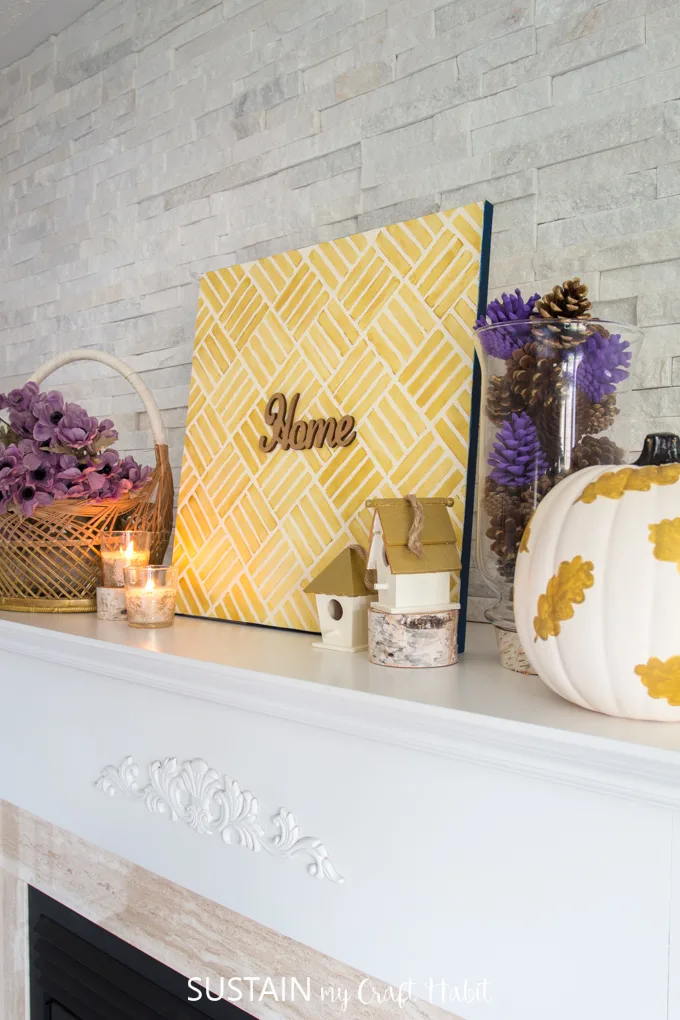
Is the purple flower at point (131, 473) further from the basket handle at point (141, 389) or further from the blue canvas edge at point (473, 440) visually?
the blue canvas edge at point (473, 440)

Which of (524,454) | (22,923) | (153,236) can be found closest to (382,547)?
(524,454)

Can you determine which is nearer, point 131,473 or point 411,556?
point 411,556

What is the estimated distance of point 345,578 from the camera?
0.82 metres

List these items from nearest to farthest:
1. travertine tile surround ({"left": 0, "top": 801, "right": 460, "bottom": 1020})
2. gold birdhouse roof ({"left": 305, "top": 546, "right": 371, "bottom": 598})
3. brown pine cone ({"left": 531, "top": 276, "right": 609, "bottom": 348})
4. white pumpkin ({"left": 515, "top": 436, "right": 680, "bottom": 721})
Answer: white pumpkin ({"left": 515, "top": 436, "right": 680, "bottom": 721})
brown pine cone ({"left": 531, "top": 276, "right": 609, "bottom": 348})
gold birdhouse roof ({"left": 305, "top": 546, "right": 371, "bottom": 598})
travertine tile surround ({"left": 0, "top": 801, "right": 460, "bottom": 1020})

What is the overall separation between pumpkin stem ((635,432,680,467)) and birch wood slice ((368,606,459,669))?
24 cm

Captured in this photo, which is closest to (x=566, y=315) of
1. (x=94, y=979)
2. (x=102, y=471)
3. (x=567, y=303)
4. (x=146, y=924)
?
(x=567, y=303)

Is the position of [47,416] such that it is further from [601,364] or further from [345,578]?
[601,364]

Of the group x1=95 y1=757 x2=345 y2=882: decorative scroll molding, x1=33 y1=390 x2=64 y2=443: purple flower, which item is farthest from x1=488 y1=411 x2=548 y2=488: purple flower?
x1=33 y1=390 x2=64 y2=443: purple flower

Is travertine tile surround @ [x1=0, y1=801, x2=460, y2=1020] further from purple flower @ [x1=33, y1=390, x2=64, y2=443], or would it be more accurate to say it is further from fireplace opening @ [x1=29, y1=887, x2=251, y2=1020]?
purple flower @ [x1=33, y1=390, x2=64, y2=443]

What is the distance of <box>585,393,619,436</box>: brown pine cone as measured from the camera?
2.28ft

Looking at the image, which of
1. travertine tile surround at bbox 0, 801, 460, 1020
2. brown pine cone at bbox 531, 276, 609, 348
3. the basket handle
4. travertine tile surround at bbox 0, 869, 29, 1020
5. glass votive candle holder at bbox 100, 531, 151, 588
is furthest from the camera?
travertine tile surround at bbox 0, 869, 29, 1020

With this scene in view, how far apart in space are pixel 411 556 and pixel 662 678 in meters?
0.27

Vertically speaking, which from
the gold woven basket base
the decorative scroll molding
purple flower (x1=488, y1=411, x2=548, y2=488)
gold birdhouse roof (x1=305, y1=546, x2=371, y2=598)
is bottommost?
the decorative scroll molding

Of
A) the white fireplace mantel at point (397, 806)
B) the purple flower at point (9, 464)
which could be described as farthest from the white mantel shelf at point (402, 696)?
the purple flower at point (9, 464)
